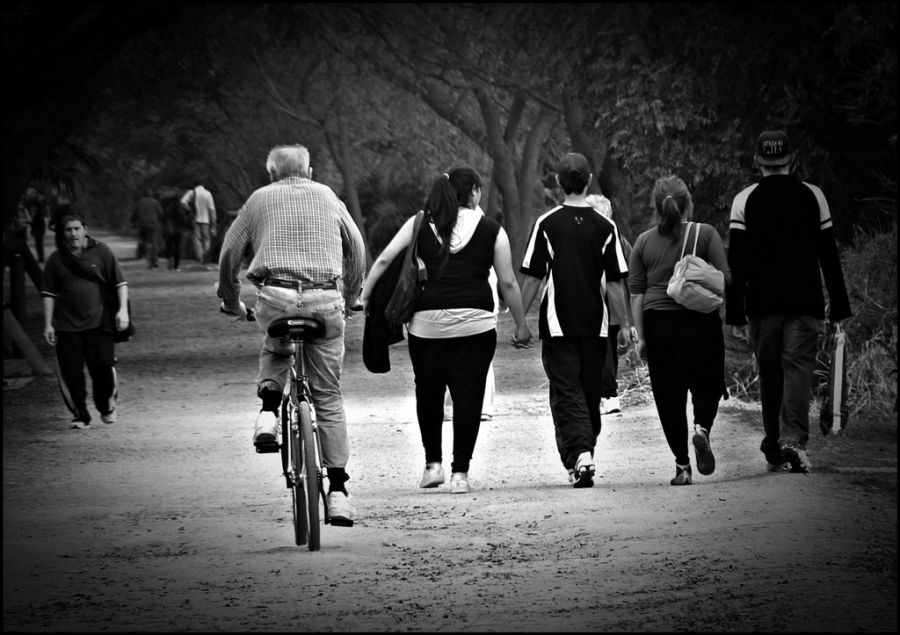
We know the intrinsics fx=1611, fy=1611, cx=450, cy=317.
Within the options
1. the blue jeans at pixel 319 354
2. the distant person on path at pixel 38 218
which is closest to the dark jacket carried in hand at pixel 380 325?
the blue jeans at pixel 319 354

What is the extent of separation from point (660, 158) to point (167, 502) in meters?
8.69

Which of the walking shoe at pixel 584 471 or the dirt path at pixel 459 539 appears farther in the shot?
the walking shoe at pixel 584 471

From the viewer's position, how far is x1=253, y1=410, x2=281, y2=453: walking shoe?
797 centimetres

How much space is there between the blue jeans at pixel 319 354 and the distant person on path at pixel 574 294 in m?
1.82

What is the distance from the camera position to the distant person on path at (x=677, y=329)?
9.27 m

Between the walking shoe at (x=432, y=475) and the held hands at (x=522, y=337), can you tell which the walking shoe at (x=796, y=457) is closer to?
the held hands at (x=522, y=337)

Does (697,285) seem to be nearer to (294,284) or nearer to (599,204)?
(294,284)

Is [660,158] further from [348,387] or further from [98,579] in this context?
[98,579]

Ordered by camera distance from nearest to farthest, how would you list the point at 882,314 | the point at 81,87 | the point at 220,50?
the point at 882,314
the point at 81,87
the point at 220,50

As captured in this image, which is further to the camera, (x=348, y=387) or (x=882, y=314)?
(x=348, y=387)

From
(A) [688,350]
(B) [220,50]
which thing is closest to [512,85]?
(B) [220,50]

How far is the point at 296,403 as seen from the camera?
7.63m

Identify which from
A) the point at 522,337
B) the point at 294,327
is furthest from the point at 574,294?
the point at 294,327

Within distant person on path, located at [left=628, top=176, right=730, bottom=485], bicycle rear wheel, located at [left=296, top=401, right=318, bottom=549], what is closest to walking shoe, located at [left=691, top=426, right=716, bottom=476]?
distant person on path, located at [left=628, top=176, right=730, bottom=485]
